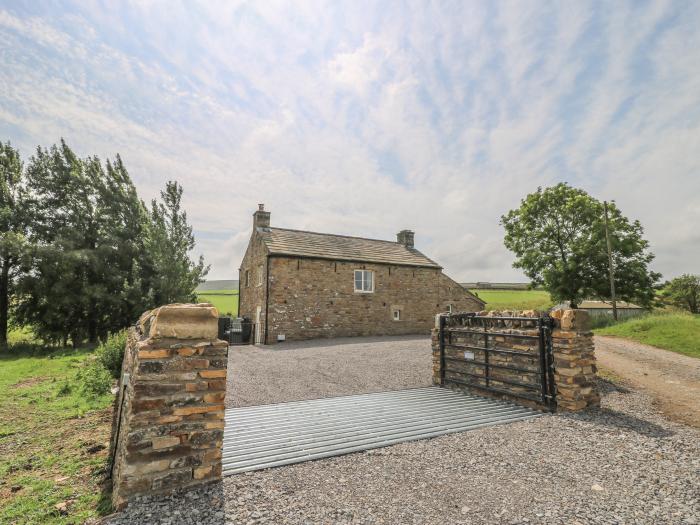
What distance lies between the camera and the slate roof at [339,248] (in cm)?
1941

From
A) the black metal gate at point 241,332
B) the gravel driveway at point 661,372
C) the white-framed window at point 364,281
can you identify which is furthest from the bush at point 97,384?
the white-framed window at point 364,281

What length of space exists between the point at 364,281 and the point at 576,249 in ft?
46.6

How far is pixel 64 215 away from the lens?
2000cm

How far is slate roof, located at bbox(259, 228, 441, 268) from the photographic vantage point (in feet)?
63.7

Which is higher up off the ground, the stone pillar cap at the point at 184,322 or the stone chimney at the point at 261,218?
the stone chimney at the point at 261,218

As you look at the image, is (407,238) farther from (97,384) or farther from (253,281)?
(97,384)

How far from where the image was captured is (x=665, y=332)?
1455cm

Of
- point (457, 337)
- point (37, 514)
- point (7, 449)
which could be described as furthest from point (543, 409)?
point (7, 449)

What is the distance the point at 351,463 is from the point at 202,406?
1.82 meters

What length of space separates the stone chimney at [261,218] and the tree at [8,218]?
37.8 feet

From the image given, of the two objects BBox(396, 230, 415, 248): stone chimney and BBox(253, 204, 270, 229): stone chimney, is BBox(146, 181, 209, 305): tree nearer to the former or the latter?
BBox(253, 204, 270, 229): stone chimney

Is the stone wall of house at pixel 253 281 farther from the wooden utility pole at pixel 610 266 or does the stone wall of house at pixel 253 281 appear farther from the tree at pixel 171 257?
the wooden utility pole at pixel 610 266

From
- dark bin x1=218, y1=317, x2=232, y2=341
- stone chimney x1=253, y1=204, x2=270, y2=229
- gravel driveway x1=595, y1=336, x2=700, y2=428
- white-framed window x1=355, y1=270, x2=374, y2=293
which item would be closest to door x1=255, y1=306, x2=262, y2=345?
dark bin x1=218, y1=317, x2=232, y2=341

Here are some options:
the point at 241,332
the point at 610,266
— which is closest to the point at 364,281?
the point at 241,332
